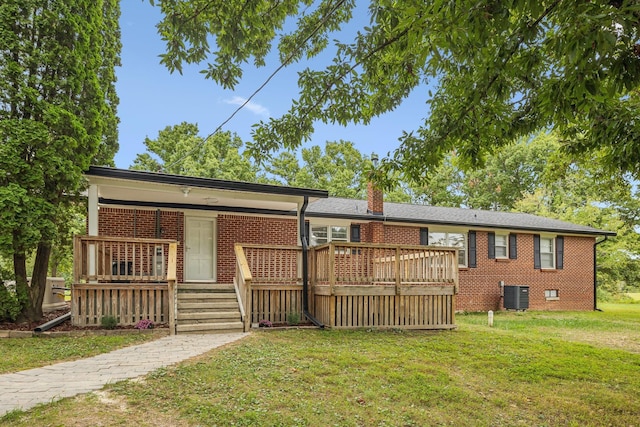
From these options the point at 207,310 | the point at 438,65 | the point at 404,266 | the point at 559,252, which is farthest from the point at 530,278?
the point at 438,65

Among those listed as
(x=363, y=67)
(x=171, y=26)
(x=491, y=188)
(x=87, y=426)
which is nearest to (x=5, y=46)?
(x=171, y=26)

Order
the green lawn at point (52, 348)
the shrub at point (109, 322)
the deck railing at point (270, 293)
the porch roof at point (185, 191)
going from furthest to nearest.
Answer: the deck railing at point (270, 293) → the porch roof at point (185, 191) → the shrub at point (109, 322) → the green lawn at point (52, 348)

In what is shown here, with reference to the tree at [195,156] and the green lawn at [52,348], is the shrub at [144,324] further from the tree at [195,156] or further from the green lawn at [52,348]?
the tree at [195,156]

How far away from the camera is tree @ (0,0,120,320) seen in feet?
24.7

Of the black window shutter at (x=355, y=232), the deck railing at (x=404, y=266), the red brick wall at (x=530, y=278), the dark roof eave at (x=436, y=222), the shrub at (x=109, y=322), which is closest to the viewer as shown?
the shrub at (x=109, y=322)

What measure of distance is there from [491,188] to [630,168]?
27.4 m

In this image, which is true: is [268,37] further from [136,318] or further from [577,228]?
[577,228]

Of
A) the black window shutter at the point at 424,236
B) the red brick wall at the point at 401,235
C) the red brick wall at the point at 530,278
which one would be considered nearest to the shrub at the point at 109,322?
the red brick wall at the point at 401,235

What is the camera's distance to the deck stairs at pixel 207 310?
8.01 meters

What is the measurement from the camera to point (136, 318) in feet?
26.4

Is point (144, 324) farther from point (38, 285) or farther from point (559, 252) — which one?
point (559, 252)

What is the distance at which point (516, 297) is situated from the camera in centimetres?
1520

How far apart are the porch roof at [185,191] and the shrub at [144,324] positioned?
2.79m

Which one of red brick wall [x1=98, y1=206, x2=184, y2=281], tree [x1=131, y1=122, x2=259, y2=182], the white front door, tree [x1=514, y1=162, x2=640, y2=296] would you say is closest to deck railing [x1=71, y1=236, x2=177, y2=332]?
red brick wall [x1=98, y1=206, x2=184, y2=281]
